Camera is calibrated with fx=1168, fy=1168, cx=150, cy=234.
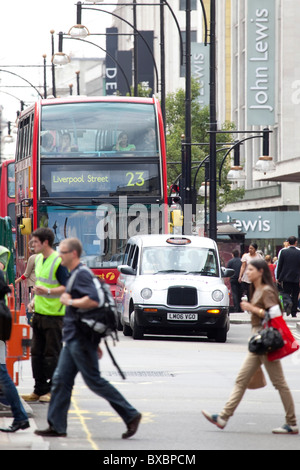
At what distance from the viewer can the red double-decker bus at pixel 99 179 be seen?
76.3 feet

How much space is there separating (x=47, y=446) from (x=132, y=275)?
12380 millimetres

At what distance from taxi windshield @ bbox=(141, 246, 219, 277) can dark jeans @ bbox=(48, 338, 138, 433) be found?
38.2 feet

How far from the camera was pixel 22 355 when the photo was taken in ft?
33.0

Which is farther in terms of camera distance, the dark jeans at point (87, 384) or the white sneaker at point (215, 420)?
the white sneaker at point (215, 420)

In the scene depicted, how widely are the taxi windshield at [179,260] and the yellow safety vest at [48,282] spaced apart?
9.57 meters

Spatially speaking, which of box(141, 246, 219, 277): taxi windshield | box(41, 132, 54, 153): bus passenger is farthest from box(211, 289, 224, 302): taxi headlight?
box(41, 132, 54, 153): bus passenger

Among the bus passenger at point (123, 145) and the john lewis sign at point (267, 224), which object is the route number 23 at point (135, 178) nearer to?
the bus passenger at point (123, 145)

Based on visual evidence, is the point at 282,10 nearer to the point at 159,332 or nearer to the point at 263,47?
the point at 263,47

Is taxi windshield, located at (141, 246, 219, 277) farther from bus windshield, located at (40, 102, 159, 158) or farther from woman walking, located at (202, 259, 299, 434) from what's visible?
woman walking, located at (202, 259, 299, 434)

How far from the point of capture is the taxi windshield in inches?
824

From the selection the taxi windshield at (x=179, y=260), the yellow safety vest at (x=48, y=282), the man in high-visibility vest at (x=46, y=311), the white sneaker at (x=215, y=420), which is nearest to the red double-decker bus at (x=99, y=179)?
the taxi windshield at (x=179, y=260)

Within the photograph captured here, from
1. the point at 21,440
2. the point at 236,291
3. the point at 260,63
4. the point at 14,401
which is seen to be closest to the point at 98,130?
the point at 236,291

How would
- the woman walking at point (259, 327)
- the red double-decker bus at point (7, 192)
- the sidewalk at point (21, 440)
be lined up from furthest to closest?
the red double-decker bus at point (7, 192)
the woman walking at point (259, 327)
the sidewalk at point (21, 440)

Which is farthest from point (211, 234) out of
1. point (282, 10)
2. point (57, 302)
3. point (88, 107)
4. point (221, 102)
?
point (221, 102)
